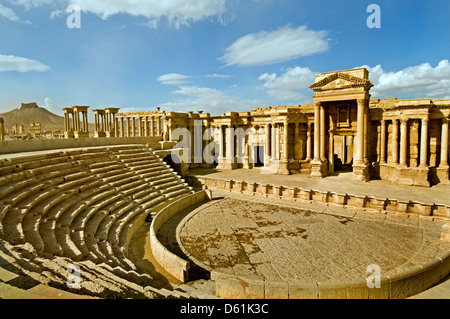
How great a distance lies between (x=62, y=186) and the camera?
10.9m

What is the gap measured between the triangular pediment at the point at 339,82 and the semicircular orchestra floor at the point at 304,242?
9.47 metres

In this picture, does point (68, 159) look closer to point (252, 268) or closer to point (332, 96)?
point (252, 268)

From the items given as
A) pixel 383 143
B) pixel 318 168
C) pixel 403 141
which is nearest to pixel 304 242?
pixel 318 168

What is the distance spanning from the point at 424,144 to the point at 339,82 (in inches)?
262

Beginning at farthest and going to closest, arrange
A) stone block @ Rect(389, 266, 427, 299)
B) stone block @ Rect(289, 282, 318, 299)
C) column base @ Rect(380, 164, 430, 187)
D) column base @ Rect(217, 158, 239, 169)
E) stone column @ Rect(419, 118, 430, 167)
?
column base @ Rect(217, 158, 239, 169), stone column @ Rect(419, 118, 430, 167), column base @ Rect(380, 164, 430, 187), stone block @ Rect(389, 266, 427, 299), stone block @ Rect(289, 282, 318, 299)

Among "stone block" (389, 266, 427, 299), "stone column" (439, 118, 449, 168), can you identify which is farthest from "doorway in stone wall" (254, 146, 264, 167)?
"stone block" (389, 266, 427, 299)

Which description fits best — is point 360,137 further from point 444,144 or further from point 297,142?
point 297,142

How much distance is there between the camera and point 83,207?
33.8ft

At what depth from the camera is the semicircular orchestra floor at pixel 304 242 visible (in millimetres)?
7859

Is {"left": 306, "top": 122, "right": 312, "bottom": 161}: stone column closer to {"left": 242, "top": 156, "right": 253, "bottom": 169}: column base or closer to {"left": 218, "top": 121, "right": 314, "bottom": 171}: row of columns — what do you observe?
{"left": 218, "top": 121, "right": 314, "bottom": 171}: row of columns

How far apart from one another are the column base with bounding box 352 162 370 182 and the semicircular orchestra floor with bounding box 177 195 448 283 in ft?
19.7

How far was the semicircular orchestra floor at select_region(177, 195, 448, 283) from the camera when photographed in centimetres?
786
